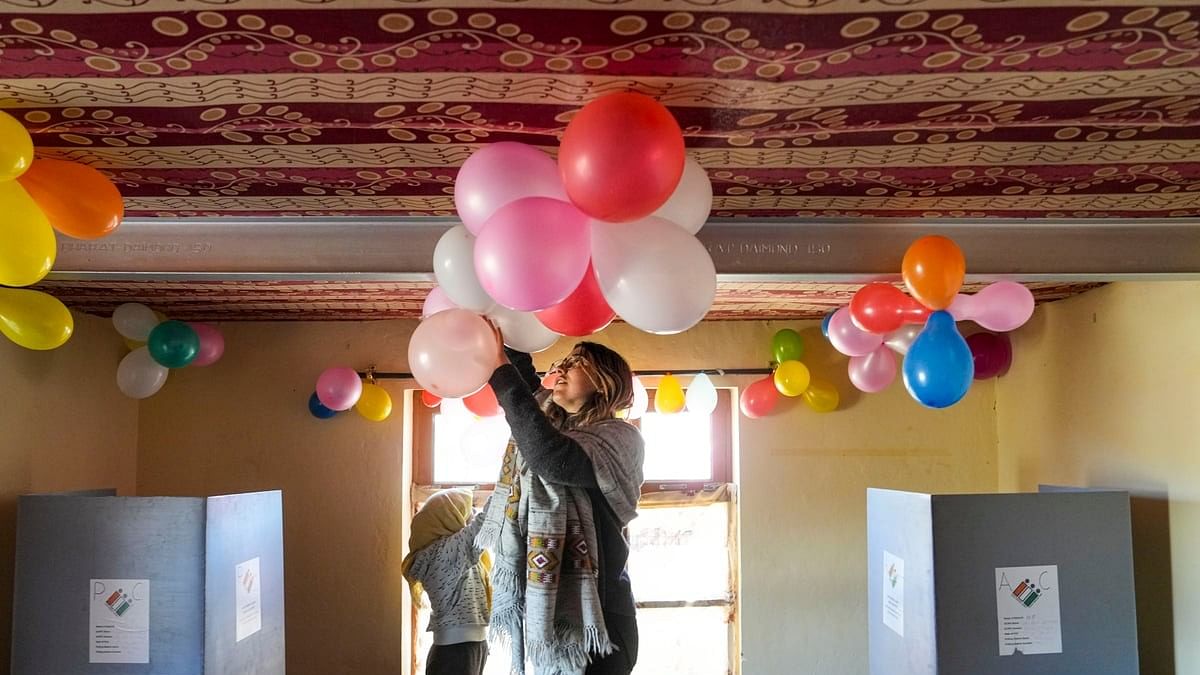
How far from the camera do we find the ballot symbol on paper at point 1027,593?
2.83 m

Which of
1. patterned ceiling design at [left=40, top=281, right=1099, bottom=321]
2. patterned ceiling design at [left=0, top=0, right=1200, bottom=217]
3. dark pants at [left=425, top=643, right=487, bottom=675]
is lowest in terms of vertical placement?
dark pants at [left=425, top=643, right=487, bottom=675]

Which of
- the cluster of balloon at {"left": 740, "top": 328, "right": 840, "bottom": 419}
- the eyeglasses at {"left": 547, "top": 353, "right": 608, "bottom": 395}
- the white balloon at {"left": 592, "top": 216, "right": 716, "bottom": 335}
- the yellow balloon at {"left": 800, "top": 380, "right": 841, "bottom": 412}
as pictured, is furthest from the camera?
the yellow balloon at {"left": 800, "top": 380, "right": 841, "bottom": 412}

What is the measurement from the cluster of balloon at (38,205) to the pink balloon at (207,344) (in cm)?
194

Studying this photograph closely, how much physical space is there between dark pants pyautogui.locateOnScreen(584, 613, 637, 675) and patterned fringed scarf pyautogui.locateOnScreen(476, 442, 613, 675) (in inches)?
1.6

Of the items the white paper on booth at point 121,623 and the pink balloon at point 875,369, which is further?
the pink balloon at point 875,369

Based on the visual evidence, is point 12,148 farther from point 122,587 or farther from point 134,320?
point 134,320

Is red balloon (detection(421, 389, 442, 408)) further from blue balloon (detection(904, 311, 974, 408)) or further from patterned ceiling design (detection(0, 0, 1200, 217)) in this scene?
blue balloon (detection(904, 311, 974, 408))

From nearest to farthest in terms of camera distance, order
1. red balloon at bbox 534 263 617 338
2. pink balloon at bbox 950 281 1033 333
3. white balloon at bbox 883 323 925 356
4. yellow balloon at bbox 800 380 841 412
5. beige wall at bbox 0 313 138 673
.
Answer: red balloon at bbox 534 263 617 338 < pink balloon at bbox 950 281 1033 333 < white balloon at bbox 883 323 925 356 < beige wall at bbox 0 313 138 673 < yellow balloon at bbox 800 380 841 412

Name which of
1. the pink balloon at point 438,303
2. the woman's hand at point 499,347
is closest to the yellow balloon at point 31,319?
the pink balloon at point 438,303

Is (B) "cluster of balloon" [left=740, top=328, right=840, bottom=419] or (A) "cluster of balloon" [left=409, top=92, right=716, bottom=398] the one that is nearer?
(A) "cluster of balloon" [left=409, top=92, right=716, bottom=398]

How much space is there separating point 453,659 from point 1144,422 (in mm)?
2448

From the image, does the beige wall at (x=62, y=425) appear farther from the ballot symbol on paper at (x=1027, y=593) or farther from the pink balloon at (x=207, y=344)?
the ballot symbol on paper at (x=1027, y=593)

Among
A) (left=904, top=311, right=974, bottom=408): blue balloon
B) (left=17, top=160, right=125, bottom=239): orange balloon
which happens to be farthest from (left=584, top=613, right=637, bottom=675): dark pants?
(left=17, top=160, right=125, bottom=239): orange balloon

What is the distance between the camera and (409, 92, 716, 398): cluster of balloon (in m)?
1.40
